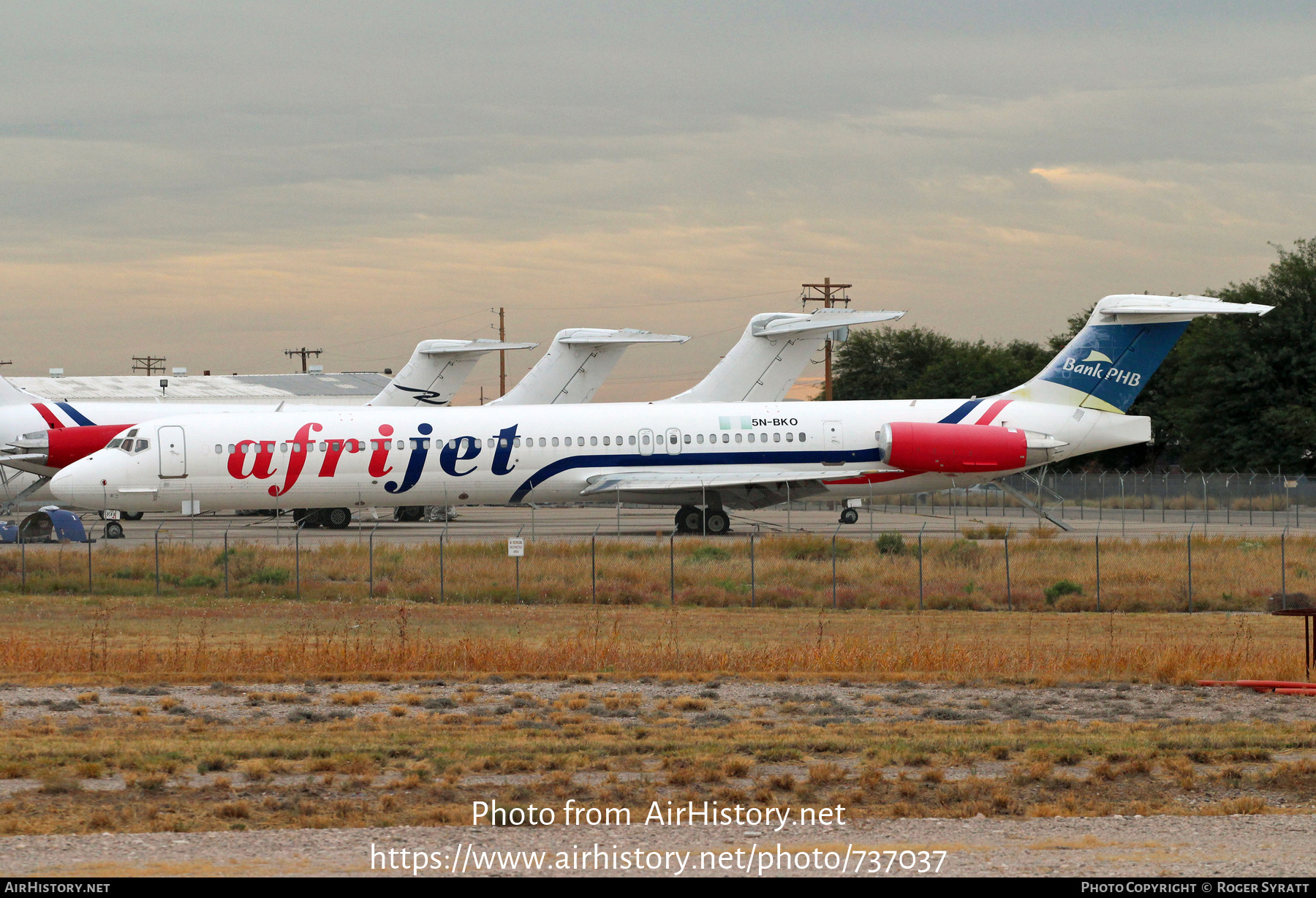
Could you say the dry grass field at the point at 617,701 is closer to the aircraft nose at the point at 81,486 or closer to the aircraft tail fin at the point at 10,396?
the aircraft nose at the point at 81,486

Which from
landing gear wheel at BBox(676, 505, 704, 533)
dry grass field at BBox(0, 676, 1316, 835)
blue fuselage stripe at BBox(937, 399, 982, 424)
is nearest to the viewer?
dry grass field at BBox(0, 676, 1316, 835)

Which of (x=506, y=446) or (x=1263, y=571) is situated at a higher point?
(x=506, y=446)

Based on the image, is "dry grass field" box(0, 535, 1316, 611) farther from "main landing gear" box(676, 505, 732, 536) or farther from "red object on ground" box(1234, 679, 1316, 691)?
"red object on ground" box(1234, 679, 1316, 691)

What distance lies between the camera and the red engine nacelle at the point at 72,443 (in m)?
47.7

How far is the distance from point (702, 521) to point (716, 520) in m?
0.52

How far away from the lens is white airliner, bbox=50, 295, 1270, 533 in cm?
4081

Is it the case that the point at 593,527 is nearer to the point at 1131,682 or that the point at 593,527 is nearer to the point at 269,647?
the point at 269,647

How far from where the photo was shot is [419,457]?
4125 centimetres

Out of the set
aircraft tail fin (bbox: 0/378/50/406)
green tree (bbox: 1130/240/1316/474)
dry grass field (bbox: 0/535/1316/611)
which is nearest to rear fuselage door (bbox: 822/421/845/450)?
dry grass field (bbox: 0/535/1316/611)

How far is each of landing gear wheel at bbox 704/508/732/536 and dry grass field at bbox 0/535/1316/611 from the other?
5140 millimetres

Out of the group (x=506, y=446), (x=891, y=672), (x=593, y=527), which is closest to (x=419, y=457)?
(x=506, y=446)

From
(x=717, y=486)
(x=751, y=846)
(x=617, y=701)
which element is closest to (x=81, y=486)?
(x=717, y=486)

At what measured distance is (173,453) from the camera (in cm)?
4056

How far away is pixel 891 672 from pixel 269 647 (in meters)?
8.72
